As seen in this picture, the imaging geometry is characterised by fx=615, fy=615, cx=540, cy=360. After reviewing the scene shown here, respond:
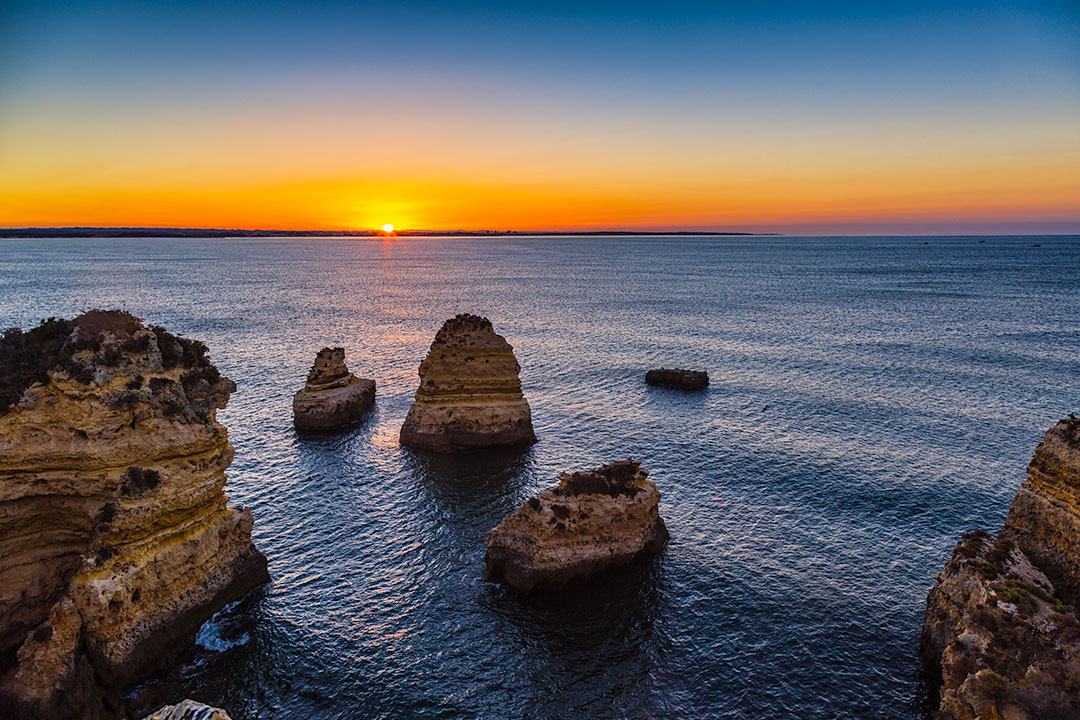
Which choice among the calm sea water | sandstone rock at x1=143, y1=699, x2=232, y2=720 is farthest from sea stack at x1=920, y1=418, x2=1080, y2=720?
sandstone rock at x1=143, y1=699, x2=232, y2=720

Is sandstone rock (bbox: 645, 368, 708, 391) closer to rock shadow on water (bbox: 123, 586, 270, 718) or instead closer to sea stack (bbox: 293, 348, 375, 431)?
sea stack (bbox: 293, 348, 375, 431)

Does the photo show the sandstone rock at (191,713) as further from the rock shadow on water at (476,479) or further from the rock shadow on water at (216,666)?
the rock shadow on water at (476,479)

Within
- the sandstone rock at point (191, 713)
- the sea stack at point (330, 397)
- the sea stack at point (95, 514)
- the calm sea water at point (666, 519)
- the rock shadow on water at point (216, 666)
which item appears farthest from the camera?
the sea stack at point (330, 397)

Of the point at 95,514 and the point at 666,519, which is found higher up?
the point at 95,514

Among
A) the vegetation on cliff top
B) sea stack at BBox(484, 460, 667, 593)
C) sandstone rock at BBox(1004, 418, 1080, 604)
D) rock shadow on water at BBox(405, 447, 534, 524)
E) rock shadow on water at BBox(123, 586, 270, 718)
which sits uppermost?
the vegetation on cliff top

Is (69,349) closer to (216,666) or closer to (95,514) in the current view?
(95,514)

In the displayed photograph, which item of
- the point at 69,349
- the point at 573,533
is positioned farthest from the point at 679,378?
the point at 69,349

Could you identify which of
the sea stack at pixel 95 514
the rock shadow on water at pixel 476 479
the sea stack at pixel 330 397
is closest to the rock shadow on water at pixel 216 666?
the sea stack at pixel 95 514
